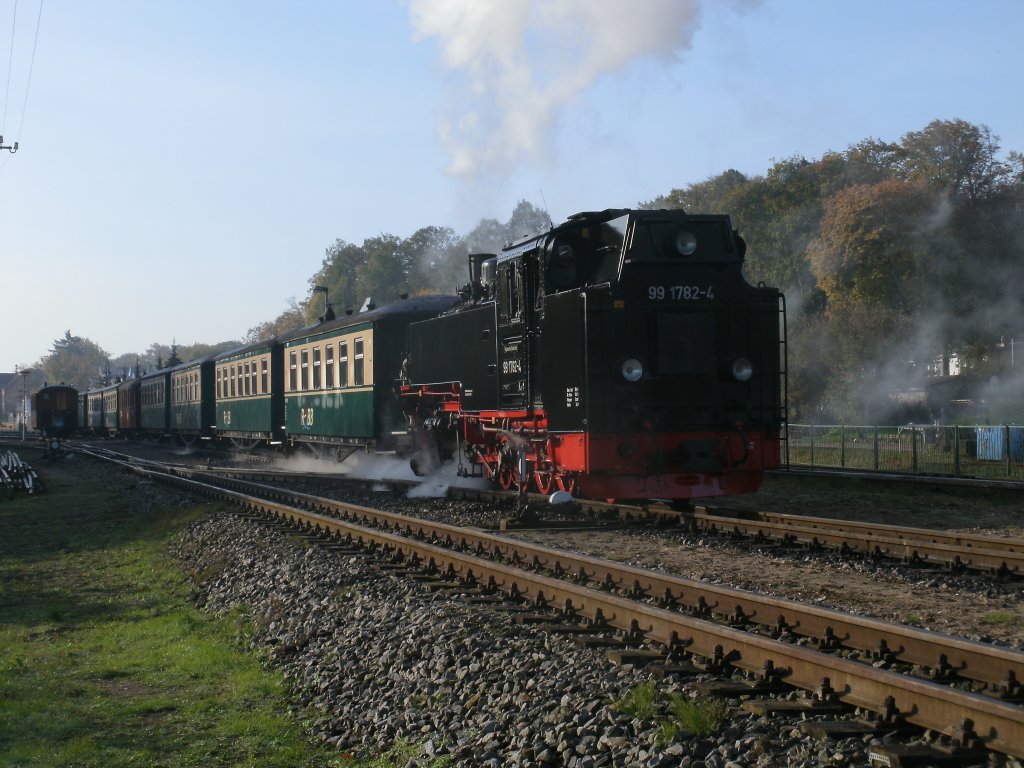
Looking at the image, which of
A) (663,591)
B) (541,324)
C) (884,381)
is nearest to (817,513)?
(541,324)

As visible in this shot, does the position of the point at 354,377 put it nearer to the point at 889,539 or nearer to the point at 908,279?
the point at 889,539

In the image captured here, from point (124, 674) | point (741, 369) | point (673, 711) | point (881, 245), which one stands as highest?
point (881, 245)

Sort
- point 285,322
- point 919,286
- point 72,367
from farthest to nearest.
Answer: point 72,367
point 285,322
point 919,286

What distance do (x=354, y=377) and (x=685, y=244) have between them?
10681mm

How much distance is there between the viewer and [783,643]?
17.2 feet

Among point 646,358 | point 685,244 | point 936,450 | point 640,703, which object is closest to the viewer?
point 640,703

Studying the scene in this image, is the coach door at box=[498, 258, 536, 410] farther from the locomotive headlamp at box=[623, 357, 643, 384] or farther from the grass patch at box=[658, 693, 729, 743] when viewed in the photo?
the grass patch at box=[658, 693, 729, 743]

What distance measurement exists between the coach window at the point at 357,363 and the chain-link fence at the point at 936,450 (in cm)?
872

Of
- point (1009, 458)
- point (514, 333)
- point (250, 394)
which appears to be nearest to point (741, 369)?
point (514, 333)

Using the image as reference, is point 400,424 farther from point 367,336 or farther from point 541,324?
point 541,324

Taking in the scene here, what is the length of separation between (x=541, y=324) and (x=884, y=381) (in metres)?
30.1

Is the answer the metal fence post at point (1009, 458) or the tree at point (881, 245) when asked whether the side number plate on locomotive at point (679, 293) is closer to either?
the metal fence post at point (1009, 458)

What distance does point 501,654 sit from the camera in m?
6.17

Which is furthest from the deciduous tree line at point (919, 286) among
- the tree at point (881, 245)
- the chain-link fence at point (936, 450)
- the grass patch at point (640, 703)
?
the grass patch at point (640, 703)
